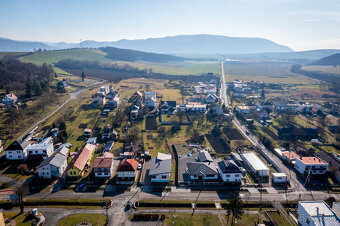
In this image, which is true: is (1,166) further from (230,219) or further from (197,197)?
(230,219)

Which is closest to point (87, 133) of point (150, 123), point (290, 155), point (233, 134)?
point (150, 123)

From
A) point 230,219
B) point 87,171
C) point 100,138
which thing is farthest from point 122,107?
point 230,219

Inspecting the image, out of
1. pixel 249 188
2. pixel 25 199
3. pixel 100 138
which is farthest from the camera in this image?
pixel 100 138

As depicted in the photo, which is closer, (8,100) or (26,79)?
(8,100)

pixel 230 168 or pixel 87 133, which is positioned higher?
pixel 230 168

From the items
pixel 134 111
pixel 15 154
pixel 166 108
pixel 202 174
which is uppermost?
pixel 166 108

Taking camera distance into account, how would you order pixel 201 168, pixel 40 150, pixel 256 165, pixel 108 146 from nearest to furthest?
pixel 201 168 < pixel 256 165 < pixel 40 150 < pixel 108 146

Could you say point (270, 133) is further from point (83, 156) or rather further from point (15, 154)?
point (15, 154)
